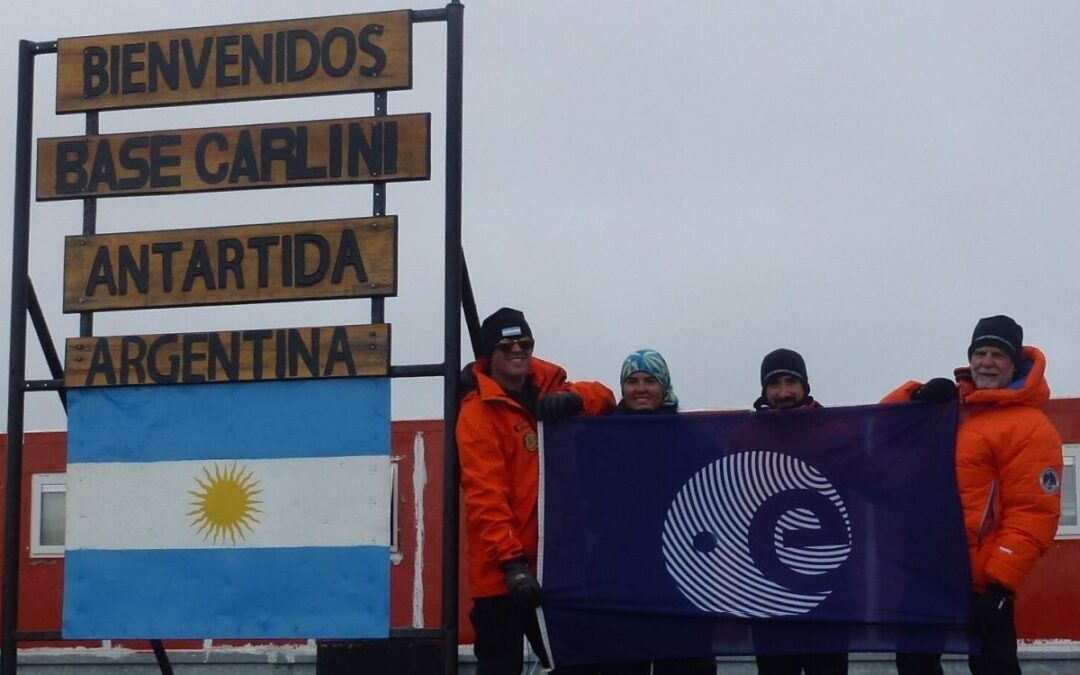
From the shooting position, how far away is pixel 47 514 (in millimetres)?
12391

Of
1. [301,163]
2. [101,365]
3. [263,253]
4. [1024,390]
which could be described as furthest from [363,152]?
[1024,390]

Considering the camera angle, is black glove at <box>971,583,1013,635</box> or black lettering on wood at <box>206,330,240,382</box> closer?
black glove at <box>971,583,1013,635</box>

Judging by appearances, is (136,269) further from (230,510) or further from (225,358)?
(230,510)

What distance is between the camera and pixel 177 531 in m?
7.30

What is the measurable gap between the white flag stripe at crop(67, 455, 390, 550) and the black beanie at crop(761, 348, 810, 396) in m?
1.77

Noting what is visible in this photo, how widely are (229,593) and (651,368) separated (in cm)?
220

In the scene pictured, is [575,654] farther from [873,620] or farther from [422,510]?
[422,510]

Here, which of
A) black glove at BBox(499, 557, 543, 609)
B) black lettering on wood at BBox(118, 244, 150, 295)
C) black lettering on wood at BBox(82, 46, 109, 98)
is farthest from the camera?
black lettering on wood at BBox(82, 46, 109, 98)

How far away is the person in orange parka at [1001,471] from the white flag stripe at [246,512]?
8.42 ft

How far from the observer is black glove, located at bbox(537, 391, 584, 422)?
22.8 feet

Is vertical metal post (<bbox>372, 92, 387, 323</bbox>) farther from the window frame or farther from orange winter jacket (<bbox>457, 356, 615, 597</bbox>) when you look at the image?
the window frame

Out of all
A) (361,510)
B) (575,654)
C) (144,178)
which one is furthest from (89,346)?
(575,654)

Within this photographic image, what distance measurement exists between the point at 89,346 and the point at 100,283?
1.00 feet

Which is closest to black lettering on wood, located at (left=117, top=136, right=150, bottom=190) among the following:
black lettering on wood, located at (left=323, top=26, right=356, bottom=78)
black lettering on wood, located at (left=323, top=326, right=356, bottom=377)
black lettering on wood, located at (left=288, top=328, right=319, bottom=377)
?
black lettering on wood, located at (left=323, top=26, right=356, bottom=78)
